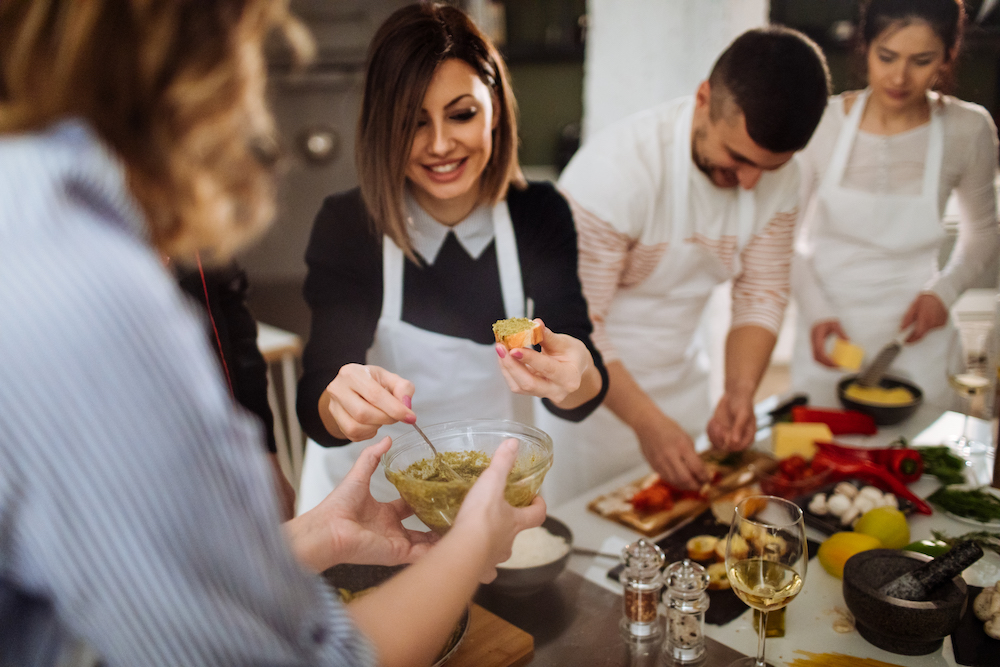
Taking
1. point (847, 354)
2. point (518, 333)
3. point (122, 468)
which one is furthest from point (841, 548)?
point (122, 468)

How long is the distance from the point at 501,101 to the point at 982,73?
1.12 meters

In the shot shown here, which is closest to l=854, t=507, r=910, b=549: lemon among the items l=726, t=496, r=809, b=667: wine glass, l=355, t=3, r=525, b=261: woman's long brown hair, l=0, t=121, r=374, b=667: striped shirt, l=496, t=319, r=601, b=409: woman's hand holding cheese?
l=726, t=496, r=809, b=667: wine glass

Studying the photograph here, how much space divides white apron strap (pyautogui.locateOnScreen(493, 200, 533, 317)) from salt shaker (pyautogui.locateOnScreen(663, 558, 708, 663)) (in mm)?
550

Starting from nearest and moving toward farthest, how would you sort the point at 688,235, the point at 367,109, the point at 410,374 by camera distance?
the point at 367,109
the point at 410,374
the point at 688,235

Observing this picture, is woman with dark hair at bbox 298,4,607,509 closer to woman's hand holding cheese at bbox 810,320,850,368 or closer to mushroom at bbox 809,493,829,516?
mushroom at bbox 809,493,829,516

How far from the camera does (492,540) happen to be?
709 mm

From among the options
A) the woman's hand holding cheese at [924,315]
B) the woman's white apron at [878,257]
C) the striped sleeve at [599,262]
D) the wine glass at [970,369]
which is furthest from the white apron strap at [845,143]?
the striped sleeve at [599,262]

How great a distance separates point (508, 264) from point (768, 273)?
0.87m

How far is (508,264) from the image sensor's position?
131cm

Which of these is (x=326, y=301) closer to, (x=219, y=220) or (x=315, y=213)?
(x=315, y=213)

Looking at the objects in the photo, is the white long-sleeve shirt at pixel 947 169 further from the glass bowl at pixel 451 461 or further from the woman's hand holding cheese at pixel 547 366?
the glass bowl at pixel 451 461

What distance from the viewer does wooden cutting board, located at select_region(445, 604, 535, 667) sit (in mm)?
978

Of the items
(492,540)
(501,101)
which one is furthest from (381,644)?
(501,101)

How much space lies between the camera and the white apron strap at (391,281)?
1234 millimetres
